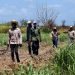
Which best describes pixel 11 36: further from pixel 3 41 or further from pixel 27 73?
pixel 3 41

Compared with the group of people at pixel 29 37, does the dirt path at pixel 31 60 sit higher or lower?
lower

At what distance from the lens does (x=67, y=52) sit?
13.5 m

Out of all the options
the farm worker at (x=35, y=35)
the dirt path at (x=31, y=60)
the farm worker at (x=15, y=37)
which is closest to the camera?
the dirt path at (x=31, y=60)

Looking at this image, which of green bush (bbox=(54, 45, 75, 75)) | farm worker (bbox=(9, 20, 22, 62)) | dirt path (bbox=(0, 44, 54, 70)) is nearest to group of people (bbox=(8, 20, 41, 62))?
farm worker (bbox=(9, 20, 22, 62))

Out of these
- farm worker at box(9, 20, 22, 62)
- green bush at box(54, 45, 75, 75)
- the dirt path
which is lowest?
the dirt path

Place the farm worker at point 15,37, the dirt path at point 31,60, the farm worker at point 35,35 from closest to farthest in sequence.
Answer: the dirt path at point 31,60 < the farm worker at point 15,37 < the farm worker at point 35,35

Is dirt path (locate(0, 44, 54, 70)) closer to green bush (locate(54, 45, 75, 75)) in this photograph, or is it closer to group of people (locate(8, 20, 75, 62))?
group of people (locate(8, 20, 75, 62))

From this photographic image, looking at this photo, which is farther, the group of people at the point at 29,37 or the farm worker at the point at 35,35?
the farm worker at the point at 35,35

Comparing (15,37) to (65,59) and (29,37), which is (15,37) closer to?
(65,59)

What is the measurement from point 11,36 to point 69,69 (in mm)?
4899

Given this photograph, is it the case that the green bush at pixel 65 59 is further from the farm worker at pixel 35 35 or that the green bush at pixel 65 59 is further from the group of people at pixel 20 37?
the farm worker at pixel 35 35

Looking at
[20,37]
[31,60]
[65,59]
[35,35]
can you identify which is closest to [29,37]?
[35,35]

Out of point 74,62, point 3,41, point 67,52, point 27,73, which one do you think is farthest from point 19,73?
point 3,41

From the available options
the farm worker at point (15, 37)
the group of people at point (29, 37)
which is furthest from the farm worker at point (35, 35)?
the farm worker at point (15, 37)
